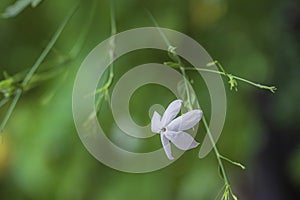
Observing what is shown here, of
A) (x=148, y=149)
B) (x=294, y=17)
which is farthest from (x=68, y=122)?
(x=294, y=17)

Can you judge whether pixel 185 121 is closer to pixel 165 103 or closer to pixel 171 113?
pixel 171 113

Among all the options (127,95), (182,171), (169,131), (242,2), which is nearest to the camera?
(169,131)

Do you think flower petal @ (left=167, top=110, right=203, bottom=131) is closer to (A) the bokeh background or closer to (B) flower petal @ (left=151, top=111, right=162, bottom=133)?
(B) flower petal @ (left=151, top=111, right=162, bottom=133)

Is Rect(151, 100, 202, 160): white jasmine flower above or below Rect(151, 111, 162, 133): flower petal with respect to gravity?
below

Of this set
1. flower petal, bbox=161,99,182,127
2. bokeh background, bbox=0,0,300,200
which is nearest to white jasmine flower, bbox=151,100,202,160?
flower petal, bbox=161,99,182,127

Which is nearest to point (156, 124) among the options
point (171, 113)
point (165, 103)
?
→ point (171, 113)

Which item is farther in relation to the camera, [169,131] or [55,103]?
[55,103]

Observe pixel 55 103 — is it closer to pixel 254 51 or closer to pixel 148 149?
pixel 148 149
